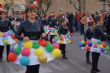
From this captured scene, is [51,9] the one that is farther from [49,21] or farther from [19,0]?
[49,21]

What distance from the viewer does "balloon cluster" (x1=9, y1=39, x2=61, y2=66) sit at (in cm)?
724

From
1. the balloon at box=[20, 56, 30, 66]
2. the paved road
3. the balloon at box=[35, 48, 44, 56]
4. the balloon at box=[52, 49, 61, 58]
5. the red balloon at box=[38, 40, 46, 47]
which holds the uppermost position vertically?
the red balloon at box=[38, 40, 46, 47]

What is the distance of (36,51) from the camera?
24.2ft

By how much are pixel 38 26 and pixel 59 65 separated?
4794 mm

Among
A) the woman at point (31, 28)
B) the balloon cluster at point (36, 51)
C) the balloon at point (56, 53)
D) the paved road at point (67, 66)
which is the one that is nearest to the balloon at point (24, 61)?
the balloon cluster at point (36, 51)

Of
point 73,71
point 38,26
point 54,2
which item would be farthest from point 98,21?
point 54,2

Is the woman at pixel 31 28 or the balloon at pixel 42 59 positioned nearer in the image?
the balloon at pixel 42 59

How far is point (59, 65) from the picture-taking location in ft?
40.4

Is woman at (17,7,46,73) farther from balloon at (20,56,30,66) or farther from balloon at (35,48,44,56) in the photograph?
balloon at (20,56,30,66)

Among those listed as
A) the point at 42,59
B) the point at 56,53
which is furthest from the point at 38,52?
the point at 56,53

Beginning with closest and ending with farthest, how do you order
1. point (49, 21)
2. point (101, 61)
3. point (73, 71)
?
1. point (73, 71)
2. point (101, 61)
3. point (49, 21)

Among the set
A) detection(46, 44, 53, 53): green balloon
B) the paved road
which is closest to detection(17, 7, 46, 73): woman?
detection(46, 44, 53, 53): green balloon

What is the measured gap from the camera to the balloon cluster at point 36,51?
7.24 m

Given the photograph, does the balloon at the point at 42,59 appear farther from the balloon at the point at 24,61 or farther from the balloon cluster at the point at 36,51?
the balloon at the point at 24,61
